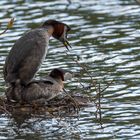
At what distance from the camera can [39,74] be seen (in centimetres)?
1612

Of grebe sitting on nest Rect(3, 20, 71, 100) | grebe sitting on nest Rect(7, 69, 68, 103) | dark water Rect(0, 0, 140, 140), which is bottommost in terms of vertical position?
dark water Rect(0, 0, 140, 140)

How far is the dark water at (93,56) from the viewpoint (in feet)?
41.5

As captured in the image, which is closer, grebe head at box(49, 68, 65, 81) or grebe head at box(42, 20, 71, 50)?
grebe head at box(49, 68, 65, 81)

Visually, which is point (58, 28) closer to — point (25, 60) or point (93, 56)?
point (25, 60)

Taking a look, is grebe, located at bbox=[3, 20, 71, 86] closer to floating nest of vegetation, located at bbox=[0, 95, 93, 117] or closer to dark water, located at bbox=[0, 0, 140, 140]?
floating nest of vegetation, located at bbox=[0, 95, 93, 117]

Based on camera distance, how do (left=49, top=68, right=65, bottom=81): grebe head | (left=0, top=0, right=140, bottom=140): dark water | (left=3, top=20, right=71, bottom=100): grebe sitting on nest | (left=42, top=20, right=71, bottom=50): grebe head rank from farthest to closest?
(left=42, top=20, right=71, bottom=50): grebe head, (left=49, top=68, right=65, bottom=81): grebe head, (left=3, top=20, right=71, bottom=100): grebe sitting on nest, (left=0, top=0, right=140, bottom=140): dark water

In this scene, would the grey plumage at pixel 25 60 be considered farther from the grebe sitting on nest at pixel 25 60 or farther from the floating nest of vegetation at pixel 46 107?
the floating nest of vegetation at pixel 46 107

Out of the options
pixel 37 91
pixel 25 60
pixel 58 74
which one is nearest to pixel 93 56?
pixel 58 74

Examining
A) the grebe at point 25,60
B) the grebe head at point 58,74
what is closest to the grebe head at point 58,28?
the grebe at point 25,60

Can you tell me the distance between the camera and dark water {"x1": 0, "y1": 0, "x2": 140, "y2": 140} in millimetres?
12656

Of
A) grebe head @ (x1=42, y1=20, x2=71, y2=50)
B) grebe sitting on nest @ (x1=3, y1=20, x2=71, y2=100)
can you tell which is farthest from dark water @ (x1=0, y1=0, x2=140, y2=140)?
grebe head @ (x1=42, y1=20, x2=71, y2=50)

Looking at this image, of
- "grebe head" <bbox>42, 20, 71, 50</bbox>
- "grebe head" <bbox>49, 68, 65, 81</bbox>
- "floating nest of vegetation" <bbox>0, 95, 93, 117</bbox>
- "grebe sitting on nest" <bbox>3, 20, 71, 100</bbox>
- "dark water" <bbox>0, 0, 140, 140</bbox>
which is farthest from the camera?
"grebe head" <bbox>42, 20, 71, 50</bbox>

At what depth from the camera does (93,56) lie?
17.2 m

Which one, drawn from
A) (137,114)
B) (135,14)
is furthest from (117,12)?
(137,114)
